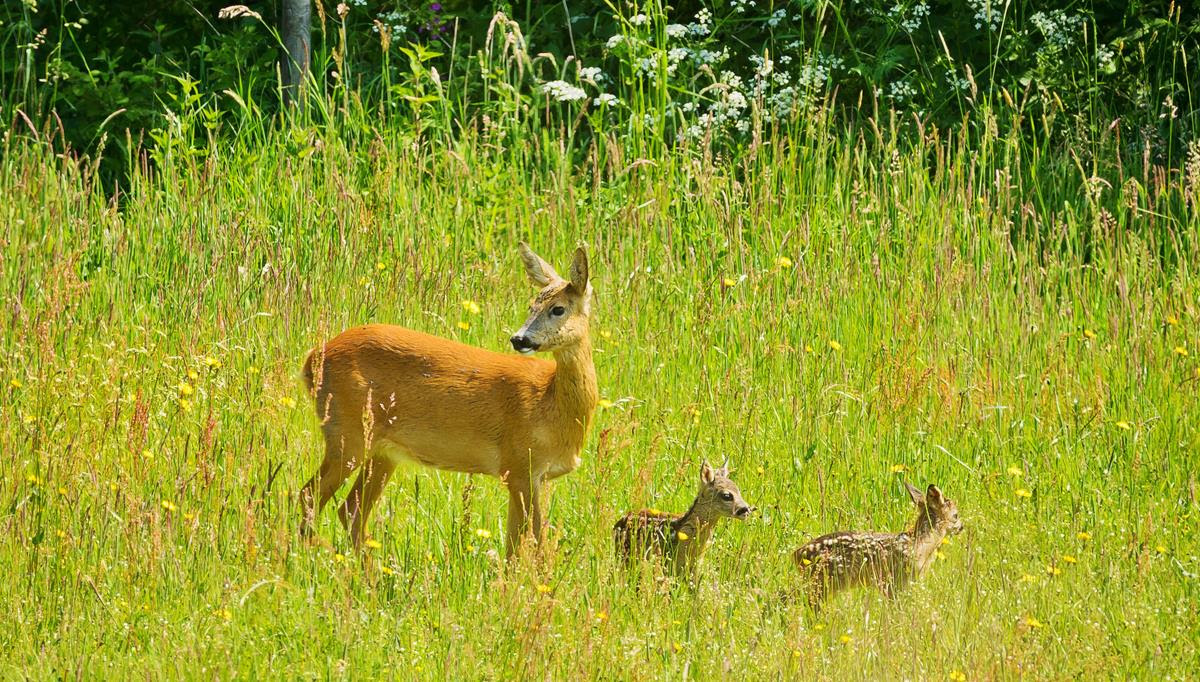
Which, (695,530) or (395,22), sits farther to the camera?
(395,22)

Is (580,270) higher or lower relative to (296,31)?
higher

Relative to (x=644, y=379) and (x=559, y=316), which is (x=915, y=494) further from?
(x=644, y=379)

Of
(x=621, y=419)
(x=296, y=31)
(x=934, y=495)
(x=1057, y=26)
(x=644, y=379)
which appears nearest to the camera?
(x=934, y=495)

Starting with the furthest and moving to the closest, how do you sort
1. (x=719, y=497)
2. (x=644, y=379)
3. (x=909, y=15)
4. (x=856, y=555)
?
(x=909, y=15) → (x=644, y=379) → (x=719, y=497) → (x=856, y=555)

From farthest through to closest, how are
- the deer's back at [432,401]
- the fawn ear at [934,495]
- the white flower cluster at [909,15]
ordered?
the white flower cluster at [909,15] → the deer's back at [432,401] → the fawn ear at [934,495]

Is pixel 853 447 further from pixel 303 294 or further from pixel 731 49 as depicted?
pixel 731 49

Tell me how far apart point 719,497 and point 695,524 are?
5.0 inches

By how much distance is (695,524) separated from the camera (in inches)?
204

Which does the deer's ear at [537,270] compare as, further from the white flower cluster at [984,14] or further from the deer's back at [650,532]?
the white flower cluster at [984,14]

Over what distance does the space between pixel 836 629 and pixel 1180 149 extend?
561 centimetres

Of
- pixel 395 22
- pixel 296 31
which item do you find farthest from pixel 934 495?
pixel 395 22

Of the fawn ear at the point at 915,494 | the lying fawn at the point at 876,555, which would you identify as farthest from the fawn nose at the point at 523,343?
the fawn ear at the point at 915,494

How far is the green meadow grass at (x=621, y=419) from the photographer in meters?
4.20

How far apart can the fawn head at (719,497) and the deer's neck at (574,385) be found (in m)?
0.44
